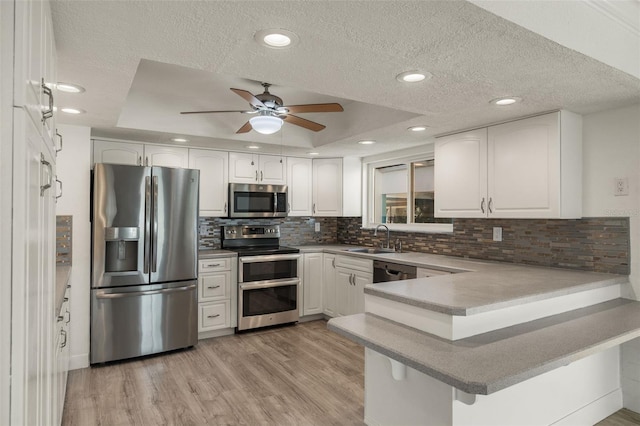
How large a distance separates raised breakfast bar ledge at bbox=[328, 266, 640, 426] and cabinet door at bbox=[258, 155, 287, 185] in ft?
8.96

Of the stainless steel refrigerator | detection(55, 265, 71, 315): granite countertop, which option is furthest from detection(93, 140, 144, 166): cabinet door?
detection(55, 265, 71, 315): granite countertop

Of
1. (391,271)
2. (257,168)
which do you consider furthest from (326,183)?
(391,271)

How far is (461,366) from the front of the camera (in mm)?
1497

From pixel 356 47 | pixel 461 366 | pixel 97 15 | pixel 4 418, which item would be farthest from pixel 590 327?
pixel 97 15

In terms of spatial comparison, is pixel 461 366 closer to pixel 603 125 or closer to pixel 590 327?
pixel 590 327

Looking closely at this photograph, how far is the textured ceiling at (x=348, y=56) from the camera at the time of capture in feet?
4.72

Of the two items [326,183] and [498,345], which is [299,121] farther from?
Result: [498,345]

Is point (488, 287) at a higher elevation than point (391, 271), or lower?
higher

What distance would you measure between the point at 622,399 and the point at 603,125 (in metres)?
1.91

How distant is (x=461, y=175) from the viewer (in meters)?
3.41

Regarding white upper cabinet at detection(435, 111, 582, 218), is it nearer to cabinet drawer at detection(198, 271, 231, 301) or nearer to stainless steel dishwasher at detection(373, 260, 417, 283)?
stainless steel dishwasher at detection(373, 260, 417, 283)

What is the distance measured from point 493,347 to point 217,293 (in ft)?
9.99

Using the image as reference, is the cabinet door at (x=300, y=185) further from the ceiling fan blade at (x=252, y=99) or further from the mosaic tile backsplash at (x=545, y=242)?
the ceiling fan blade at (x=252, y=99)

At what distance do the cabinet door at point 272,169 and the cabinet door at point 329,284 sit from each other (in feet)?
3.61
